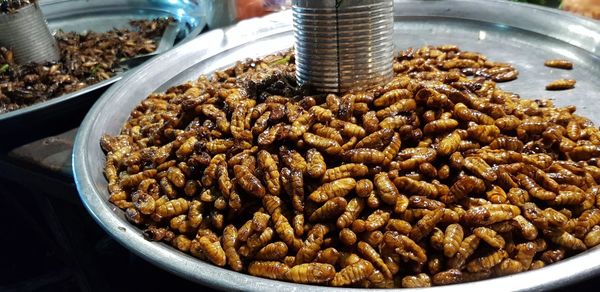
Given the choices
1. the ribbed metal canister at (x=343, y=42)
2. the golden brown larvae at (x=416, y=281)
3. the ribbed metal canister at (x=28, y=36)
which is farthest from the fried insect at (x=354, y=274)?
the ribbed metal canister at (x=28, y=36)

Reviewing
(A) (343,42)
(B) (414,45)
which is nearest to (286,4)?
(B) (414,45)

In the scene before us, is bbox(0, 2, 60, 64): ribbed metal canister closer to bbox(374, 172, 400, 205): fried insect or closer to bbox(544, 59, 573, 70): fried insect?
bbox(374, 172, 400, 205): fried insect

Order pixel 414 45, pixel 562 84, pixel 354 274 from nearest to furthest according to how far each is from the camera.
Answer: pixel 354 274
pixel 562 84
pixel 414 45

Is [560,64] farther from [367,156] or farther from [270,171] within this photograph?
[270,171]

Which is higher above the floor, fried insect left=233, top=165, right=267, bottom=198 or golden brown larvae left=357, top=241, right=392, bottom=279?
fried insect left=233, top=165, right=267, bottom=198

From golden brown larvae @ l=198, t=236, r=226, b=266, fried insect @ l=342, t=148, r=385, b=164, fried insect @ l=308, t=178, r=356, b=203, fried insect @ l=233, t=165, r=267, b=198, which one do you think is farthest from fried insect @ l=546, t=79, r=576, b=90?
golden brown larvae @ l=198, t=236, r=226, b=266

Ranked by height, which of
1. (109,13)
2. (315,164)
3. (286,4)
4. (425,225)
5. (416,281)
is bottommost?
(416,281)

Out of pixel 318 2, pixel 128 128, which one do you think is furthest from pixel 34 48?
pixel 318 2
